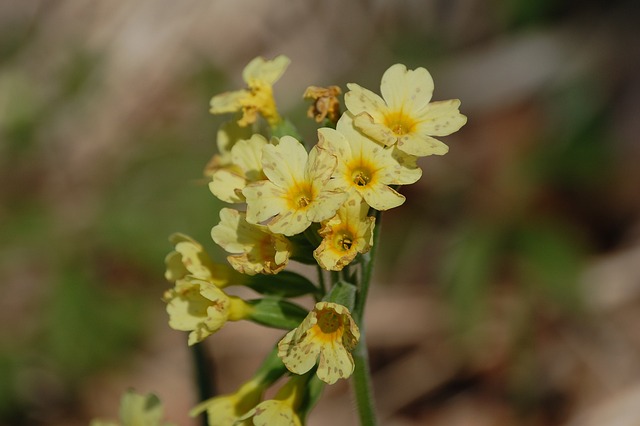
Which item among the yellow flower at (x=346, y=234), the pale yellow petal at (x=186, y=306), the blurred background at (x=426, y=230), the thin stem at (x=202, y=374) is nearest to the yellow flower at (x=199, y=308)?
the pale yellow petal at (x=186, y=306)

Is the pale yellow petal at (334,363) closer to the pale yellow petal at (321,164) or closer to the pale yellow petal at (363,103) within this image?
the pale yellow petal at (321,164)

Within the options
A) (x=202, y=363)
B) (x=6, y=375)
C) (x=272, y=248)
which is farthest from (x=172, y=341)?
(x=272, y=248)

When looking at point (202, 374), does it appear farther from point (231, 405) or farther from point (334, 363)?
point (334, 363)

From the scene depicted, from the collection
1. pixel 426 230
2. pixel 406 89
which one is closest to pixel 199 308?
pixel 406 89

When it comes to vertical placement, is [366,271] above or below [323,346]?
above

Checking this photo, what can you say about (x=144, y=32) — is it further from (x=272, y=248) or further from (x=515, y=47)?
(x=272, y=248)

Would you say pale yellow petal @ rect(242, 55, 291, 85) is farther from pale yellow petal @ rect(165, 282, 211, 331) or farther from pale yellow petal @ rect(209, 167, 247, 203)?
pale yellow petal @ rect(165, 282, 211, 331)

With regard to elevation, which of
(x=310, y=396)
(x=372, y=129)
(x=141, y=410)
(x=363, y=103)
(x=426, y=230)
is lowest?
(x=310, y=396)
